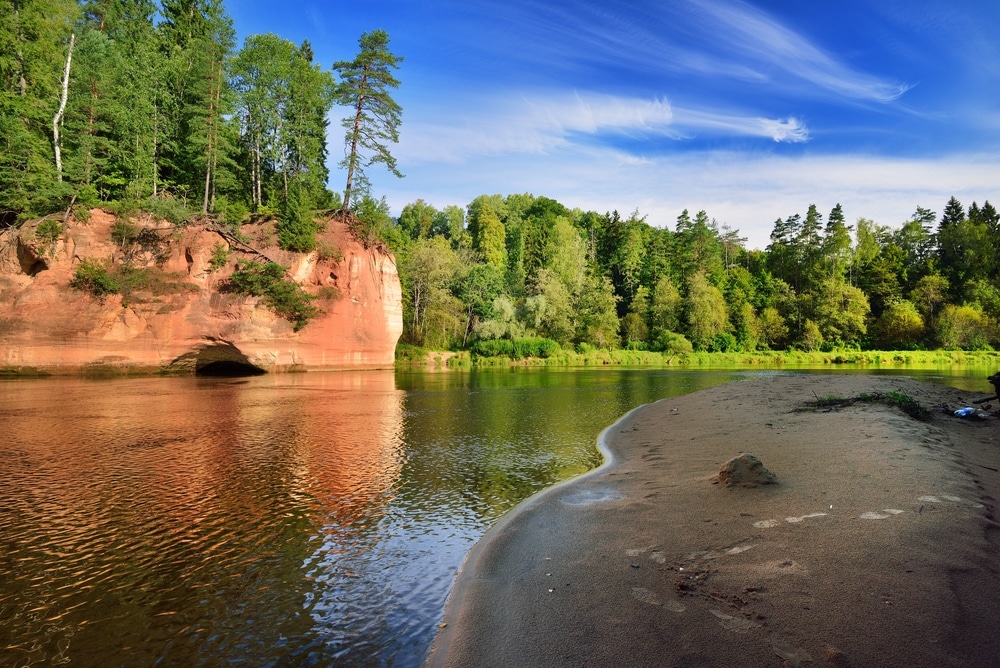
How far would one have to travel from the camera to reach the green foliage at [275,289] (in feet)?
117

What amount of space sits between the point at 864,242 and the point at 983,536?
328ft

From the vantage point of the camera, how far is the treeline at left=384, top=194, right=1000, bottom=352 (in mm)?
62469

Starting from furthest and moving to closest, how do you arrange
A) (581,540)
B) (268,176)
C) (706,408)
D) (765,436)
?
(268,176) < (706,408) < (765,436) < (581,540)

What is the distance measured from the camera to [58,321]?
30891 mm

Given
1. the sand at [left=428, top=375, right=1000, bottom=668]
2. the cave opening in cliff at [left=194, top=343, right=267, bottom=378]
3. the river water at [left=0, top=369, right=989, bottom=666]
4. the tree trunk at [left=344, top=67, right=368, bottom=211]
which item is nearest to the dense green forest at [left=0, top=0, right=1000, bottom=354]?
the tree trunk at [left=344, top=67, right=368, bottom=211]

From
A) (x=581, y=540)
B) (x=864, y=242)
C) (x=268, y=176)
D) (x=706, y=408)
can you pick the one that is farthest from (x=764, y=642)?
(x=864, y=242)

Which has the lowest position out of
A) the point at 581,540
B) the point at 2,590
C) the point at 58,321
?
the point at 2,590

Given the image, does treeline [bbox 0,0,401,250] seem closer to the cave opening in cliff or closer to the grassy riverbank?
the cave opening in cliff

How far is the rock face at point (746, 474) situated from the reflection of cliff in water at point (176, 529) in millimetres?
5128

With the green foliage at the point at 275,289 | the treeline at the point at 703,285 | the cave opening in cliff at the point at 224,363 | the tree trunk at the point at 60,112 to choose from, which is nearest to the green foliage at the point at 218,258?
the green foliage at the point at 275,289

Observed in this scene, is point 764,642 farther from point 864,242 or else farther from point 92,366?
point 864,242

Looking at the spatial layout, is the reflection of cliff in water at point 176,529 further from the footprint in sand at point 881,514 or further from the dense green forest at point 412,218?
the dense green forest at point 412,218

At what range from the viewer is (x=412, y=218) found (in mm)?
101750

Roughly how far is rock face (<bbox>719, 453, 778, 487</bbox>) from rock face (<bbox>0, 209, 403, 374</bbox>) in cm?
3544
